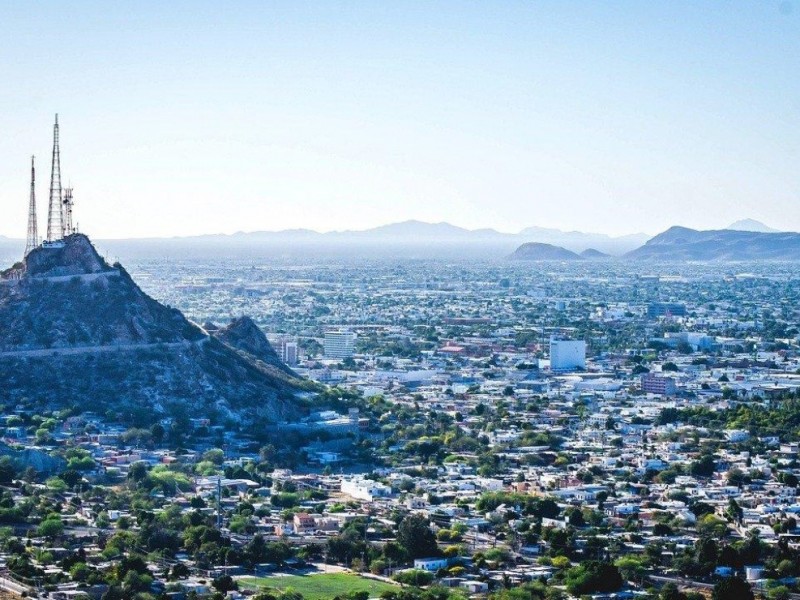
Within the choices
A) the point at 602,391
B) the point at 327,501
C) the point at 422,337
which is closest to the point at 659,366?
the point at 602,391

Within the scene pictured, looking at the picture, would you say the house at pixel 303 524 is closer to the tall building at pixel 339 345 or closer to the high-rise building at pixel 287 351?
the high-rise building at pixel 287 351

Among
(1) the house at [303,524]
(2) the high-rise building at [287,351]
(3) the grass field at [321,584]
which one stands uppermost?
(2) the high-rise building at [287,351]

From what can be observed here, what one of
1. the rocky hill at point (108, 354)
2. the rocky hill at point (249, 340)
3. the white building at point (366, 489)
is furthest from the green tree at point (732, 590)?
the rocky hill at point (249, 340)

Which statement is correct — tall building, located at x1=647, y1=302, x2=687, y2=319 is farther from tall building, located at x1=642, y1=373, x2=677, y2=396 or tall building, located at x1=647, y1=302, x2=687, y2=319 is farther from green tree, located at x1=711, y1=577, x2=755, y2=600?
green tree, located at x1=711, y1=577, x2=755, y2=600

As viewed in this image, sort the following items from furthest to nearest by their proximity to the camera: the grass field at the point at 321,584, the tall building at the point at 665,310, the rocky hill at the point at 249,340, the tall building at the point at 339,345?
the tall building at the point at 665,310, the tall building at the point at 339,345, the rocky hill at the point at 249,340, the grass field at the point at 321,584

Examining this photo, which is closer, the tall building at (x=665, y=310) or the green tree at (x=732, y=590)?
the green tree at (x=732, y=590)

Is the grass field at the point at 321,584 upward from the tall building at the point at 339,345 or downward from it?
downward
